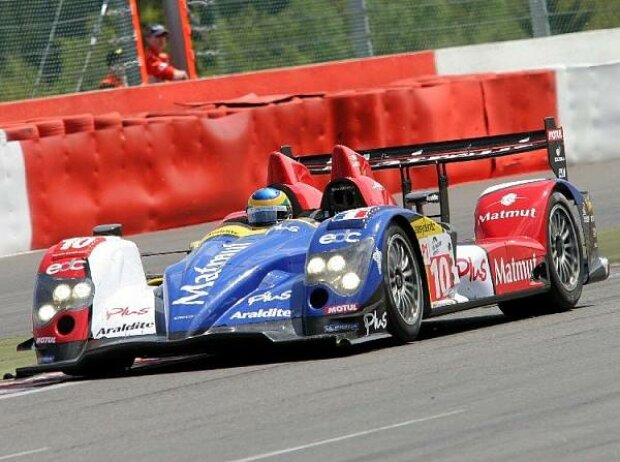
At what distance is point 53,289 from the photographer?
9.61 m

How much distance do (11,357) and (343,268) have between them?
319cm

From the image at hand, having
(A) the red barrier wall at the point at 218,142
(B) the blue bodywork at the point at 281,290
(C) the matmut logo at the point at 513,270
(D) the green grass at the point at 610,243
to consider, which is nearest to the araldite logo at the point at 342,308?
(B) the blue bodywork at the point at 281,290

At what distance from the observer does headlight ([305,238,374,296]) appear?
9.06m

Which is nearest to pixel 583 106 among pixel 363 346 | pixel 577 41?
pixel 577 41

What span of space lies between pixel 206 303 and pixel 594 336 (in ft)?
6.77

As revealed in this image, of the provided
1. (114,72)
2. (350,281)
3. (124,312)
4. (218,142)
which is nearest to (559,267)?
(350,281)

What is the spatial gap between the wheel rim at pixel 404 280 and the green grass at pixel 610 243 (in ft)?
15.8

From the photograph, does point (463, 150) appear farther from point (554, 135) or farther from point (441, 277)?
point (441, 277)

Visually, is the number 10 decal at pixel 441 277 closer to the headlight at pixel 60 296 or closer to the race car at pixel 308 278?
the race car at pixel 308 278

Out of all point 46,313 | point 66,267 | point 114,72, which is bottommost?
point 46,313

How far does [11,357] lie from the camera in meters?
11.3

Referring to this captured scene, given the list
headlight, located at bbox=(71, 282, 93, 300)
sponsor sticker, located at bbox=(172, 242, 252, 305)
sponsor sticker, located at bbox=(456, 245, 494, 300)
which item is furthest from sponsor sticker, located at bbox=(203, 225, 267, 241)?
sponsor sticker, located at bbox=(456, 245, 494, 300)

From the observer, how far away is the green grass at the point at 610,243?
14480 mm

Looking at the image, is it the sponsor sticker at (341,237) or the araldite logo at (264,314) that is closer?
the araldite logo at (264,314)
